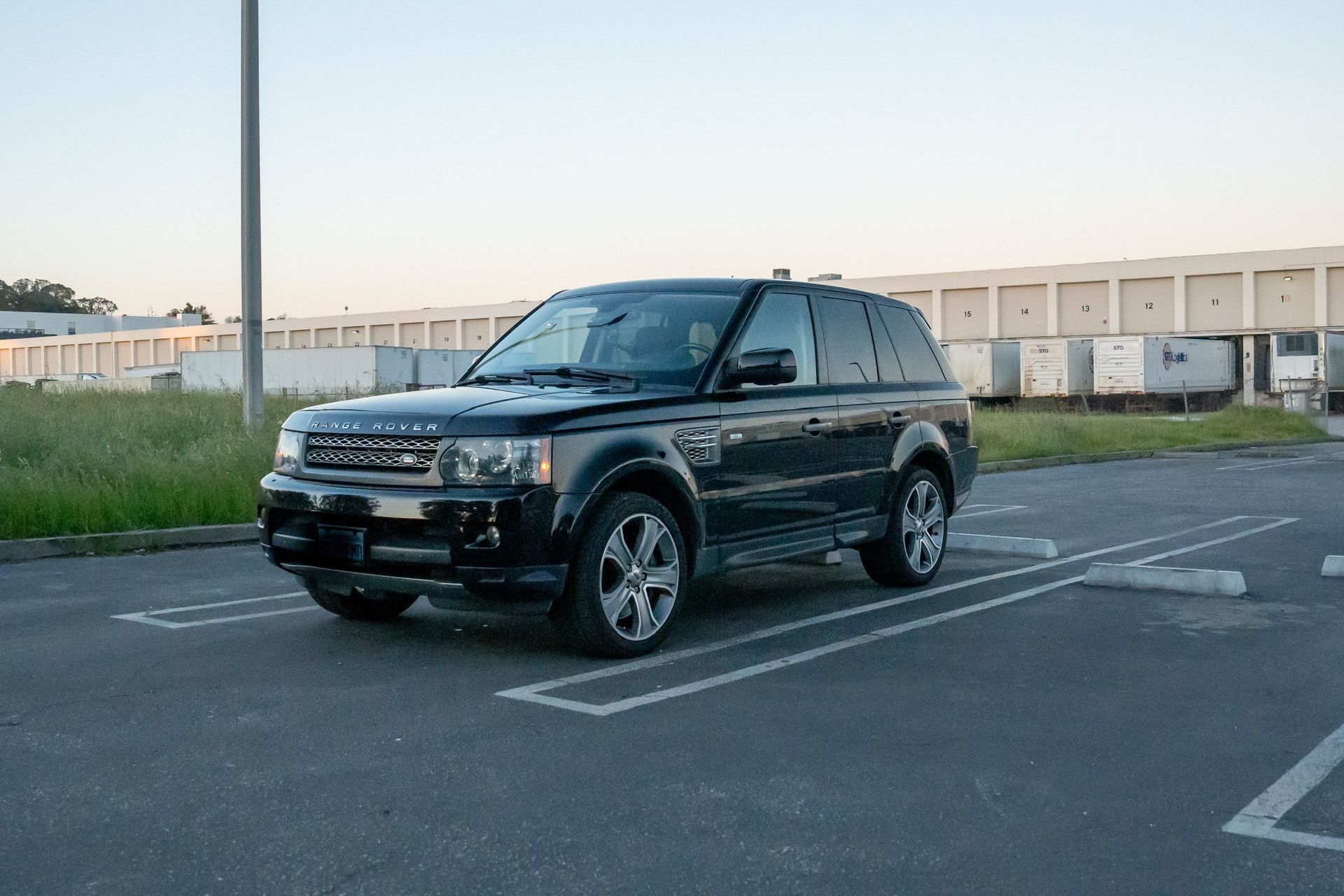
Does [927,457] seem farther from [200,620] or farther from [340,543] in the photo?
[200,620]

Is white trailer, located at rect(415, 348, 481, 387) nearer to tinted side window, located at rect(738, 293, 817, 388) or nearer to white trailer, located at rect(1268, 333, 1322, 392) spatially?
white trailer, located at rect(1268, 333, 1322, 392)

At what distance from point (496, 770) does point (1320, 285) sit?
63.7 m

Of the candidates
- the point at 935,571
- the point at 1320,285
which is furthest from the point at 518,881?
the point at 1320,285

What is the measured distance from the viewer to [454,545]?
231 inches

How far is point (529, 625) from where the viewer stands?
283 inches

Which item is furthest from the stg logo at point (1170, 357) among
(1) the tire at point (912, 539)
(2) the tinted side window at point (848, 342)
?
(2) the tinted side window at point (848, 342)

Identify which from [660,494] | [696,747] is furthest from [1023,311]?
[696,747]

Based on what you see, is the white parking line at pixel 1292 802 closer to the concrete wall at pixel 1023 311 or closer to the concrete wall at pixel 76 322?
the concrete wall at pixel 1023 311

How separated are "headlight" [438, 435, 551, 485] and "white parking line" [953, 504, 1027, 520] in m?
8.43

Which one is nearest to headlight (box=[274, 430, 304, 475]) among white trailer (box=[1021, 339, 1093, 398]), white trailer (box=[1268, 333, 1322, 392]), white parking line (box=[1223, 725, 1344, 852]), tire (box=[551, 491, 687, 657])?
tire (box=[551, 491, 687, 657])

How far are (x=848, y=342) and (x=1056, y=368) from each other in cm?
4822

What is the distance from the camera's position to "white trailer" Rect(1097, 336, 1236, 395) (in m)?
51.2

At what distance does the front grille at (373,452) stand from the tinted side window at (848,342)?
277 centimetres

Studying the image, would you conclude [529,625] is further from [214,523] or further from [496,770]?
[214,523]
